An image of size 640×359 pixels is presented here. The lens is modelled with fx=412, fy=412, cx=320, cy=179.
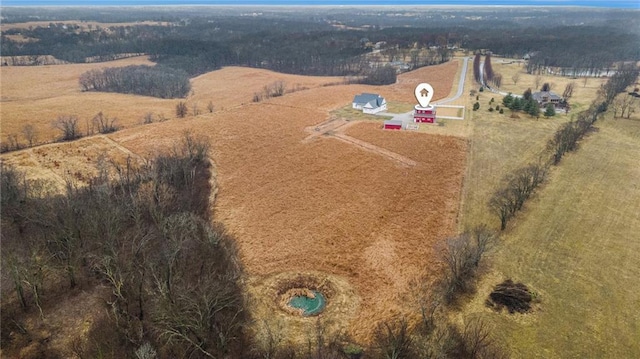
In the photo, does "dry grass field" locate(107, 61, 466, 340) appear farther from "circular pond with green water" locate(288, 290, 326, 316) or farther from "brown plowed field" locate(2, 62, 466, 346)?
"circular pond with green water" locate(288, 290, 326, 316)

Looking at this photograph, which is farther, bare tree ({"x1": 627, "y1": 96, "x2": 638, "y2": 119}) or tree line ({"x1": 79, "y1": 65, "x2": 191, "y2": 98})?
tree line ({"x1": 79, "y1": 65, "x2": 191, "y2": 98})

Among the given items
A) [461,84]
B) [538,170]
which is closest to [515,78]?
[461,84]

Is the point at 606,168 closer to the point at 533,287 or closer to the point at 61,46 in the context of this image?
the point at 533,287

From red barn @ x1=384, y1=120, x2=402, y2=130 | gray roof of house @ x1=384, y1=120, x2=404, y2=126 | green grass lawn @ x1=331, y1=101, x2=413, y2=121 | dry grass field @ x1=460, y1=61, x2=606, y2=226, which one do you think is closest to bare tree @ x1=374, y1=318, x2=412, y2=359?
dry grass field @ x1=460, y1=61, x2=606, y2=226

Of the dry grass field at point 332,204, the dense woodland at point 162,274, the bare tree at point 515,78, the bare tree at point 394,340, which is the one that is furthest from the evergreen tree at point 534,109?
the bare tree at point 394,340

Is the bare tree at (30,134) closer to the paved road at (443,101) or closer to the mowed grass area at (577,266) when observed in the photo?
the paved road at (443,101)
